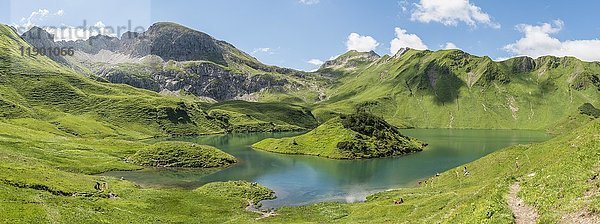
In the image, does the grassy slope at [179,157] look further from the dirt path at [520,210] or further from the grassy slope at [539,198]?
the dirt path at [520,210]

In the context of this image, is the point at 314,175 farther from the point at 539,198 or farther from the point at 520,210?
the point at 539,198

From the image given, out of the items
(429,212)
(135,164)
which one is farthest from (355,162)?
(429,212)

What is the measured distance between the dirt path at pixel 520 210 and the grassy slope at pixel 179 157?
132 m

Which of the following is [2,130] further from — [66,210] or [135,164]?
[66,210]

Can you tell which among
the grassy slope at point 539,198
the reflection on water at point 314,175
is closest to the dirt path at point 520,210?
the grassy slope at point 539,198

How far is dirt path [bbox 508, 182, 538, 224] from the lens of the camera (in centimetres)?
3081

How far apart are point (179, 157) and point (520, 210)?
141 meters

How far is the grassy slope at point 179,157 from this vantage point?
514 feet

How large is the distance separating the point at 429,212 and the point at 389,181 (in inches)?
2820

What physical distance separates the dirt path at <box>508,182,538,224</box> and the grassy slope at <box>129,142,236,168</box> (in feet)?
432

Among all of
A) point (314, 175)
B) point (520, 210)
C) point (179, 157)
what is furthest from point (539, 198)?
point (179, 157)

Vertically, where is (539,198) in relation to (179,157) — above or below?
above

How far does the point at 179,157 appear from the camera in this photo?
160 meters

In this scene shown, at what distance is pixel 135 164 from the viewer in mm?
152500
